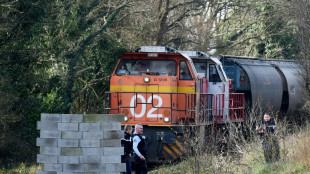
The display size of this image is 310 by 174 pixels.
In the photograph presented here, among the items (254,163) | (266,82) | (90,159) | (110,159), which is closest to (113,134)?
(110,159)

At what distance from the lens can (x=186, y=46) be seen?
28.2 meters

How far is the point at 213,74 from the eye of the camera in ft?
55.5

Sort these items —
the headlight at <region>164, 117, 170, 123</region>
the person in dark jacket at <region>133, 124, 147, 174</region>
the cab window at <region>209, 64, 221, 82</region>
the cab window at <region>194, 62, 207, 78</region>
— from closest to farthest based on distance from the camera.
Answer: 1. the person in dark jacket at <region>133, 124, 147, 174</region>
2. the headlight at <region>164, 117, 170, 123</region>
3. the cab window at <region>194, 62, 207, 78</region>
4. the cab window at <region>209, 64, 221, 82</region>

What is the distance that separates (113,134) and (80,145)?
1.99 ft

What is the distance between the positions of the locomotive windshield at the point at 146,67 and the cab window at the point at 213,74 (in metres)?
1.61

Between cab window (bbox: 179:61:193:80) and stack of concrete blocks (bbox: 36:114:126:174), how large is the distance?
18.7ft

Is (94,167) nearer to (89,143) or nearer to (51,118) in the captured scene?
(89,143)

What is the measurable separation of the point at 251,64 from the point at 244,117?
2780mm

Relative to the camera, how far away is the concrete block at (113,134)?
33.0 ft

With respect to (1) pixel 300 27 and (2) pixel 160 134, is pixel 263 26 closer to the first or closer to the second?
(1) pixel 300 27

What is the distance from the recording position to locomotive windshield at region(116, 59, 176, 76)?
617 inches

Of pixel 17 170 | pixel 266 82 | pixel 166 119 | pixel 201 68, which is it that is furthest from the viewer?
pixel 266 82

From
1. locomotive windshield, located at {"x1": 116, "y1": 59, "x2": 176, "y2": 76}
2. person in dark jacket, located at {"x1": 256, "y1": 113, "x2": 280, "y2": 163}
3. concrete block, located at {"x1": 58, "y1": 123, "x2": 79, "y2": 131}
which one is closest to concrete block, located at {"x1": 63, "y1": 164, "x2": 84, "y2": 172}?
concrete block, located at {"x1": 58, "y1": 123, "x2": 79, "y2": 131}

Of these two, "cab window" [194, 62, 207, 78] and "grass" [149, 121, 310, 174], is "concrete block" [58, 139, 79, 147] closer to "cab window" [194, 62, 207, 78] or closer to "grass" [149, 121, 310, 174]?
"grass" [149, 121, 310, 174]
